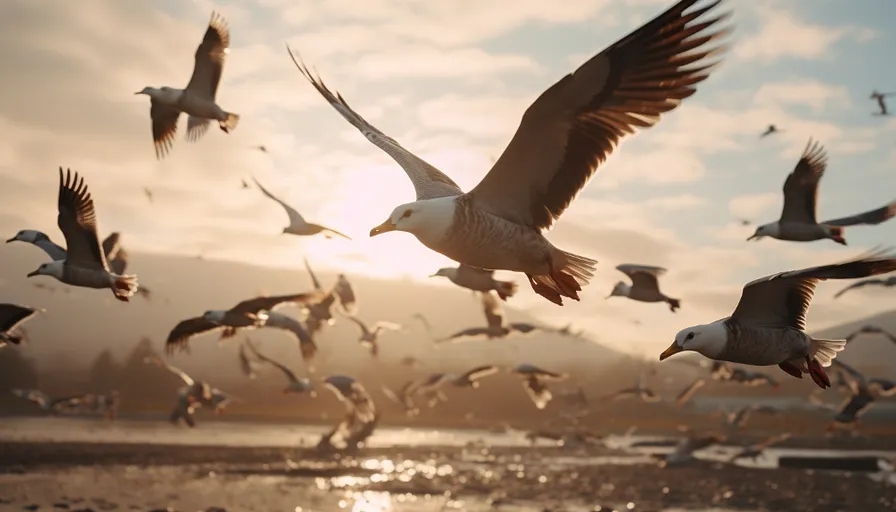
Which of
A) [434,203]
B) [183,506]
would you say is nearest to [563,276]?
[434,203]

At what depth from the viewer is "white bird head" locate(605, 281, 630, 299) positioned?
18723mm

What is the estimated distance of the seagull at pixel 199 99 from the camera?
1575cm

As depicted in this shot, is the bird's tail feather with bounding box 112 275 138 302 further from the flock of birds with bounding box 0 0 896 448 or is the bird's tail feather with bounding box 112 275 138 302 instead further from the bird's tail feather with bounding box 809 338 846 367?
the bird's tail feather with bounding box 809 338 846 367

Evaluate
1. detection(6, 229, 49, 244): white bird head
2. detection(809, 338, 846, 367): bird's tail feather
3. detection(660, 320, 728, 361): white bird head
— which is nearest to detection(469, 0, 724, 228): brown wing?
detection(660, 320, 728, 361): white bird head

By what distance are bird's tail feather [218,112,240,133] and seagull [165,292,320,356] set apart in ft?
11.3

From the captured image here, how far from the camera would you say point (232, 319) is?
48.4 feet

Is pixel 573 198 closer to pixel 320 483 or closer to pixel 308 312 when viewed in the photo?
pixel 308 312

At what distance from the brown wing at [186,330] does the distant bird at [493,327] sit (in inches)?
250

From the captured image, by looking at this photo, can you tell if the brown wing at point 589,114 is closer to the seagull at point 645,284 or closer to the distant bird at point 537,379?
the seagull at point 645,284

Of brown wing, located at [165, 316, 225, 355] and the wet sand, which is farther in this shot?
the wet sand

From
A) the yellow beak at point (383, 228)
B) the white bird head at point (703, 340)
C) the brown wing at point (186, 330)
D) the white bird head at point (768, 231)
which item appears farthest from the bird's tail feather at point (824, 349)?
the brown wing at point (186, 330)

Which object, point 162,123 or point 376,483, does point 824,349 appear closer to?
point 162,123

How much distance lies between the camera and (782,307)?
8.25 metres

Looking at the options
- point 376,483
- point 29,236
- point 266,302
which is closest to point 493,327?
point 266,302
